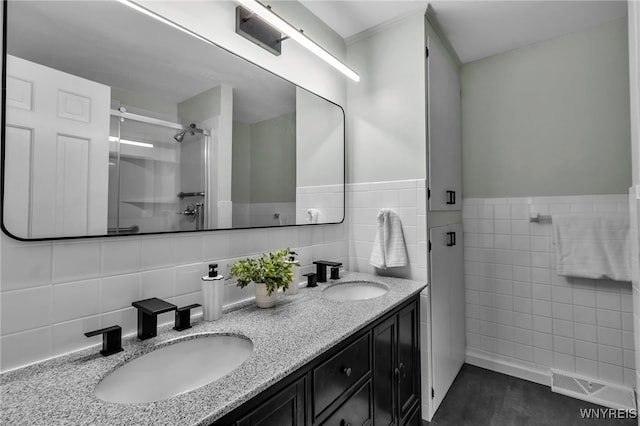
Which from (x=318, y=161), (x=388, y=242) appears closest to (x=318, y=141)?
(x=318, y=161)

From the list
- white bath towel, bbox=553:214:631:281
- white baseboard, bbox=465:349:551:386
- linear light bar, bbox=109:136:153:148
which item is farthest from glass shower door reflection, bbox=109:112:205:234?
white baseboard, bbox=465:349:551:386

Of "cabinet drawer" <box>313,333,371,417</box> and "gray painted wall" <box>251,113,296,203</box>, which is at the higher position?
"gray painted wall" <box>251,113,296,203</box>

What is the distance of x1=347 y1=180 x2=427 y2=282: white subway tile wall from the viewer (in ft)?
5.75

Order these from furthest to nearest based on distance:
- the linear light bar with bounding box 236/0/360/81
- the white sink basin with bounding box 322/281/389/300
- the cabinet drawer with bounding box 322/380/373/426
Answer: the white sink basin with bounding box 322/281/389/300, the linear light bar with bounding box 236/0/360/81, the cabinet drawer with bounding box 322/380/373/426

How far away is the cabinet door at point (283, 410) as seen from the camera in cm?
72

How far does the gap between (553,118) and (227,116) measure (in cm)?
222

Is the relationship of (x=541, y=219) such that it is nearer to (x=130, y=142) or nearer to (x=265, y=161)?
(x=265, y=161)

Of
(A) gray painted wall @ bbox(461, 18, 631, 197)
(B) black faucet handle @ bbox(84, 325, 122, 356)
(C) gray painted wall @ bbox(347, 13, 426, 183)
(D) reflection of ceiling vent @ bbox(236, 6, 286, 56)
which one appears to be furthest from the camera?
(A) gray painted wall @ bbox(461, 18, 631, 197)

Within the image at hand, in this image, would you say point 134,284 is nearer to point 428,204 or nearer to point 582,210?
point 428,204

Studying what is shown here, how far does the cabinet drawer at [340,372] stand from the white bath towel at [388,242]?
68 cm

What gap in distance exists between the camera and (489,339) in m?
2.29

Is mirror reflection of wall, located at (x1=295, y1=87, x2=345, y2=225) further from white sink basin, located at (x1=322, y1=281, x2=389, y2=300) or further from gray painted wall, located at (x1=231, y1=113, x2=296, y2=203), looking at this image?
white sink basin, located at (x1=322, y1=281, x2=389, y2=300)

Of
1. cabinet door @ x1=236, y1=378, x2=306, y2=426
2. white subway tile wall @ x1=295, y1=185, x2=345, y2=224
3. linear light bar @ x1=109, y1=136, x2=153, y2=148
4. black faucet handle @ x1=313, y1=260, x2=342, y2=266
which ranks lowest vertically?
cabinet door @ x1=236, y1=378, x2=306, y2=426

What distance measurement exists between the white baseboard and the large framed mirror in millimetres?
1983
